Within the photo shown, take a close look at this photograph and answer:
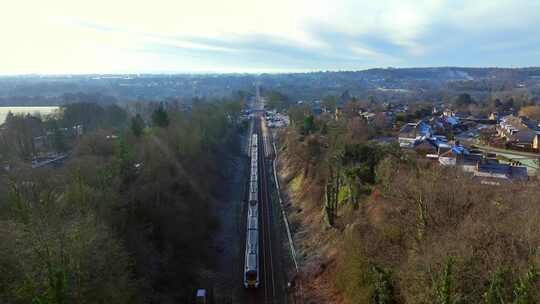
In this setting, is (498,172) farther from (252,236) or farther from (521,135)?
(521,135)

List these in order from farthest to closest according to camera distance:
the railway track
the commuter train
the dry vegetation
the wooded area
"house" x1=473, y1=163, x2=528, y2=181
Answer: "house" x1=473, y1=163, x2=528, y2=181, the commuter train, the railway track, the wooded area, the dry vegetation

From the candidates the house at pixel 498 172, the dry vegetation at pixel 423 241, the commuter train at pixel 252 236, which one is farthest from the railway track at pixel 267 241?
the house at pixel 498 172

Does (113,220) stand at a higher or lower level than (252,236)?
higher

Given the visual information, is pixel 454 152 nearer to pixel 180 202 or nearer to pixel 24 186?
pixel 180 202

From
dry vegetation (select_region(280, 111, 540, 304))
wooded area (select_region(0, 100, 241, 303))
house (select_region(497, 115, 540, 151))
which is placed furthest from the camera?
house (select_region(497, 115, 540, 151))

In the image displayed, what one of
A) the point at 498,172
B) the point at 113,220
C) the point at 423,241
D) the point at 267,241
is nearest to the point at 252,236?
the point at 267,241

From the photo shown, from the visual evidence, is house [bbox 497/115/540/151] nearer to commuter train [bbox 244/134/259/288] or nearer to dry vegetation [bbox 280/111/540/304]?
dry vegetation [bbox 280/111/540/304]

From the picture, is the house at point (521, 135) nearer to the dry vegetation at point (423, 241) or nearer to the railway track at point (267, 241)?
the dry vegetation at point (423, 241)

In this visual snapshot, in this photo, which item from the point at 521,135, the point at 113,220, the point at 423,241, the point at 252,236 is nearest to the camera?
the point at 423,241

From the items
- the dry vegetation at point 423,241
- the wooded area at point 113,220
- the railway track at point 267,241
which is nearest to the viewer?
the dry vegetation at point 423,241

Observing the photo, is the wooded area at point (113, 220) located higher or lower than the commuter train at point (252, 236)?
higher

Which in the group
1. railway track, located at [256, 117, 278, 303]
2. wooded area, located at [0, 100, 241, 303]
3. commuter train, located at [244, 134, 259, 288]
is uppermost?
wooded area, located at [0, 100, 241, 303]

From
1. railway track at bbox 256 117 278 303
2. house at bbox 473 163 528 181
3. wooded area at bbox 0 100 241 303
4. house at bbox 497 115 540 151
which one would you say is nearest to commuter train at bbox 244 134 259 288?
railway track at bbox 256 117 278 303
